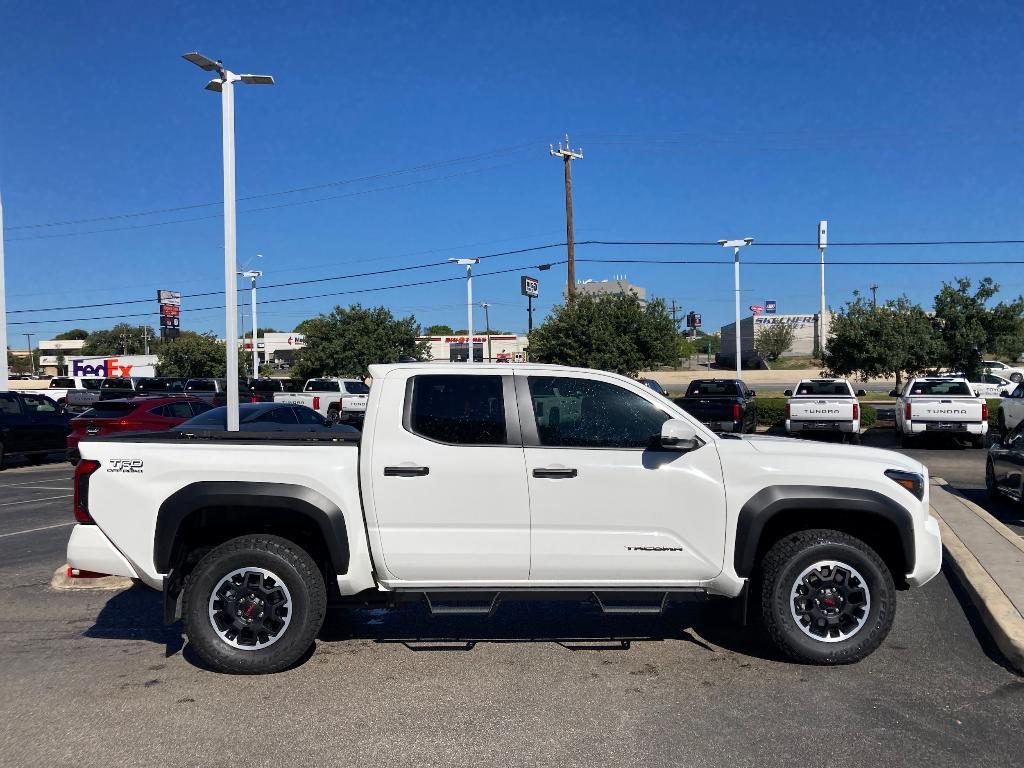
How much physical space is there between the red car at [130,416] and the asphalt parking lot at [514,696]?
11516 mm

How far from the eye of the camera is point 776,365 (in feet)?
305

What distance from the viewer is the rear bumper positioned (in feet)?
17.2

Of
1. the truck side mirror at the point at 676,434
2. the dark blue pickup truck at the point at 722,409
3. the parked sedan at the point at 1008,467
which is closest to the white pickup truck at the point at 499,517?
the truck side mirror at the point at 676,434

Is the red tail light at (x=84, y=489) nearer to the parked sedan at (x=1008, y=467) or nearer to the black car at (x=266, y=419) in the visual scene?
the black car at (x=266, y=419)

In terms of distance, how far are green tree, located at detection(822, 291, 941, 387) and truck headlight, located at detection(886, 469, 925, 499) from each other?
34315 mm

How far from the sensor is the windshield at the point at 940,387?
21.6m

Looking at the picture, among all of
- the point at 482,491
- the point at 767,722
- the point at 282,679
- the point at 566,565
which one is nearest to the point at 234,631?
the point at 282,679

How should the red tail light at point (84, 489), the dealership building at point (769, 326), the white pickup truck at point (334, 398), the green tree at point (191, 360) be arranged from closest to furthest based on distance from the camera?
the red tail light at point (84, 489)
the white pickup truck at point (334, 398)
the green tree at point (191, 360)
the dealership building at point (769, 326)

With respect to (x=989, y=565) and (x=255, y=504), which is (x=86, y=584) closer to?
(x=255, y=504)

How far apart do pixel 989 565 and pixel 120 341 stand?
433 feet

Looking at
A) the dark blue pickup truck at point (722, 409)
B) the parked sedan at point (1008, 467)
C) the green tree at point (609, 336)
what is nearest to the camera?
the parked sedan at point (1008, 467)

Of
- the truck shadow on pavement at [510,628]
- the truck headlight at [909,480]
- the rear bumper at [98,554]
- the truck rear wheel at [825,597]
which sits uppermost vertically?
the truck headlight at [909,480]

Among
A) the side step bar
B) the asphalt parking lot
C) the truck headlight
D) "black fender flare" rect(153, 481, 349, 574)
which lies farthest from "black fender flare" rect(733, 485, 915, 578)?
"black fender flare" rect(153, 481, 349, 574)

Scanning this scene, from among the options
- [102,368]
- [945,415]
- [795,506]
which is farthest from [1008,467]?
[102,368]
